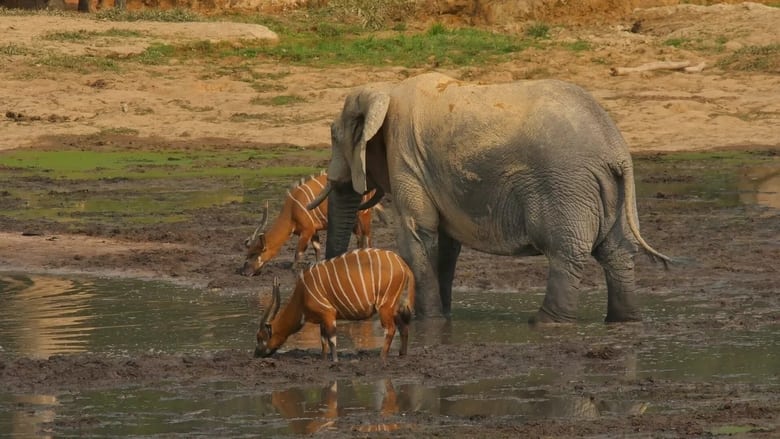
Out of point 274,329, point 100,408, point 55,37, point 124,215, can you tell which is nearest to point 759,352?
point 274,329

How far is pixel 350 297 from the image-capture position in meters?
10.2

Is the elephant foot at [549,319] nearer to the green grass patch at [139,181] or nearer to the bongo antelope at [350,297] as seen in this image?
the bongo antelope at [350,297]

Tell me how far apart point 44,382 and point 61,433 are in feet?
4.31

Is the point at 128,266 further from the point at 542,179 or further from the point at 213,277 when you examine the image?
the point at 542,179

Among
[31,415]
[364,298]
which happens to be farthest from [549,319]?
[31,415]

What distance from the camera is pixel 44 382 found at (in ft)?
32.2

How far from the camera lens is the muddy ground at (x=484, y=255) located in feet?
31.5

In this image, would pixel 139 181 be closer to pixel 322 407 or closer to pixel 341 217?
pixel 341 217

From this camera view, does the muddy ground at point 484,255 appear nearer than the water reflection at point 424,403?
No

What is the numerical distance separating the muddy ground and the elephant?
681 millimetres

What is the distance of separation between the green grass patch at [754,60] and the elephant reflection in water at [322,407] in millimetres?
17719

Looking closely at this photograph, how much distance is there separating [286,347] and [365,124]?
1.89 m

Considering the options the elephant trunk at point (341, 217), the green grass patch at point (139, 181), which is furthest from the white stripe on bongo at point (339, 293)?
the green grass patch at point (139, 181)

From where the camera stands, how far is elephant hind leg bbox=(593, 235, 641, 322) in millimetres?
11758
